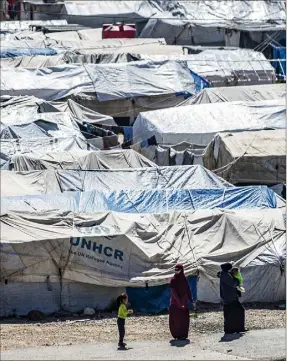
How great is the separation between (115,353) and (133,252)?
3.12 meters

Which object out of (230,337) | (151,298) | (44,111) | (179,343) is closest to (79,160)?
(44,111)

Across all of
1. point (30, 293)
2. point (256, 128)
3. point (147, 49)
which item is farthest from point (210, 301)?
point (147, 49)

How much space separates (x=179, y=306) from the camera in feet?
46.0

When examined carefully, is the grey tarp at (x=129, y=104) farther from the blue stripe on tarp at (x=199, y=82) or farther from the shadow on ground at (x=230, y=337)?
the shadow on ground at (x=230, y=337)

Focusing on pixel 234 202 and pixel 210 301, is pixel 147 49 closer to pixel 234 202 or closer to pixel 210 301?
pixel 234 202

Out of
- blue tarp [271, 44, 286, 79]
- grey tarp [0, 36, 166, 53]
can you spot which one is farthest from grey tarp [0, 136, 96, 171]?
blue tarp [271, 44, 286, 79]

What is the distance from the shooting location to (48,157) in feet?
70.8

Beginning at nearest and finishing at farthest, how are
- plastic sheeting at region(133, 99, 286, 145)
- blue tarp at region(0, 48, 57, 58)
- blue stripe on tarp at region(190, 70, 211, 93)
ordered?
plastic sheeting at region(133, 99, 286, 145)
blue stripe on tarp at region(190, 70, 211, 93)
blue tarp at region(0, 48, 57, 58)

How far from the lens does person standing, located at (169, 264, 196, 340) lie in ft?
45.8

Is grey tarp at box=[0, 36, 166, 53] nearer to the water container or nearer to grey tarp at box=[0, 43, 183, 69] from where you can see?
grey tarp at box=[0, 43, 183, 69]

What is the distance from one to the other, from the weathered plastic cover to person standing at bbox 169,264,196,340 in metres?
2.15

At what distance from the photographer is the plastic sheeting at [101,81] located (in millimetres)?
30047

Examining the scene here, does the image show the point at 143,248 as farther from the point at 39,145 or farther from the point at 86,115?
the point at 86,115

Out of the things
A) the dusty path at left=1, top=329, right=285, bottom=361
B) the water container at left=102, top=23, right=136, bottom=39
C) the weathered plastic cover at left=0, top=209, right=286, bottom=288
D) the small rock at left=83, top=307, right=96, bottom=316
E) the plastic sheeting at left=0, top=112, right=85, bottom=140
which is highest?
the water container at left=102, top=23, right=136, bottom=39
